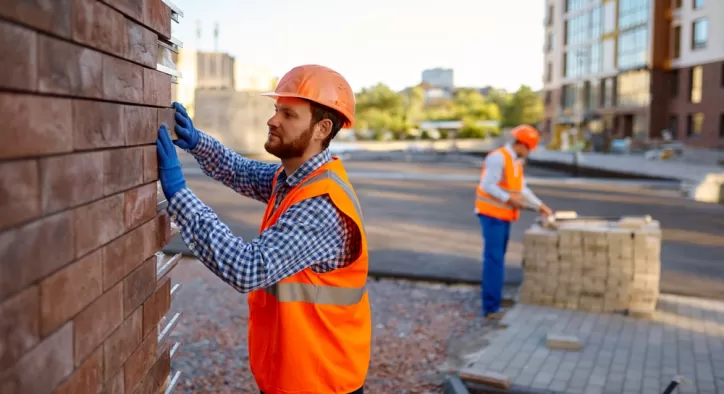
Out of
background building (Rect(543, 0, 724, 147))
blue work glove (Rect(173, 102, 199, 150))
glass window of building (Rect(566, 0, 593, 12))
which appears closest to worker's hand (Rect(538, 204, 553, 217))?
blue work glove (Rect(173, 102, 199, 150))

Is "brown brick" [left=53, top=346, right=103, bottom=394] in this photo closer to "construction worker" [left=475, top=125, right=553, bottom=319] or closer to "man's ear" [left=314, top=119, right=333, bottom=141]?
"man's ear" [left=314, top=119, right=333, bottom=141]

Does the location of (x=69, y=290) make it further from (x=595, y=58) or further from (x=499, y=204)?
(x=595, y=58)

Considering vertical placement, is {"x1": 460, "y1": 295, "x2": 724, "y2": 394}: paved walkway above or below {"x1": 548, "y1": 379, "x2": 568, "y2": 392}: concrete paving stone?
above

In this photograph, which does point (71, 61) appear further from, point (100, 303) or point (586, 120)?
point (586, 120)

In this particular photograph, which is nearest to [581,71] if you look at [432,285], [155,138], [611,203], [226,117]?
[226,117]

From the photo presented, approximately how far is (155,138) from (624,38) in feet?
189

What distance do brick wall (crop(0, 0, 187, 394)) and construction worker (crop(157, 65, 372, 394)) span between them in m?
0.27

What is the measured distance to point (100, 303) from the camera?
5.83ft

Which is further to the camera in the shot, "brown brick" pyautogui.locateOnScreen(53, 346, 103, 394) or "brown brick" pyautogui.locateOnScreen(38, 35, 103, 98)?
"brown brick" pyautogui.locateOnScreen(53, 346, 103, 394)

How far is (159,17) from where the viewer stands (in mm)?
2354

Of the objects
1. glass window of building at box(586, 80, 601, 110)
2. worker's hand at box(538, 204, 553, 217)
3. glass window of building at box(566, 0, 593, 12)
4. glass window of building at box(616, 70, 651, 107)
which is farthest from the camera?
glass window of building at box(566, 0, 593, 12)

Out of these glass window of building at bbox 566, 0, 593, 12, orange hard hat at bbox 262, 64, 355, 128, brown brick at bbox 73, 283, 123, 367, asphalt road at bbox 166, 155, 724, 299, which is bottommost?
asphalt road at bbox 166, 155, 724, 299

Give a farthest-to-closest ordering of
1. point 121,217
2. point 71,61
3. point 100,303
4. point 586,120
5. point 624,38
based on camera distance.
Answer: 1. point 586,120
2. point 624,38
3. point 121,217
4. point 100,303
5. point 71,61

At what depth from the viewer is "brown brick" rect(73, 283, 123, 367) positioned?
1634mm
